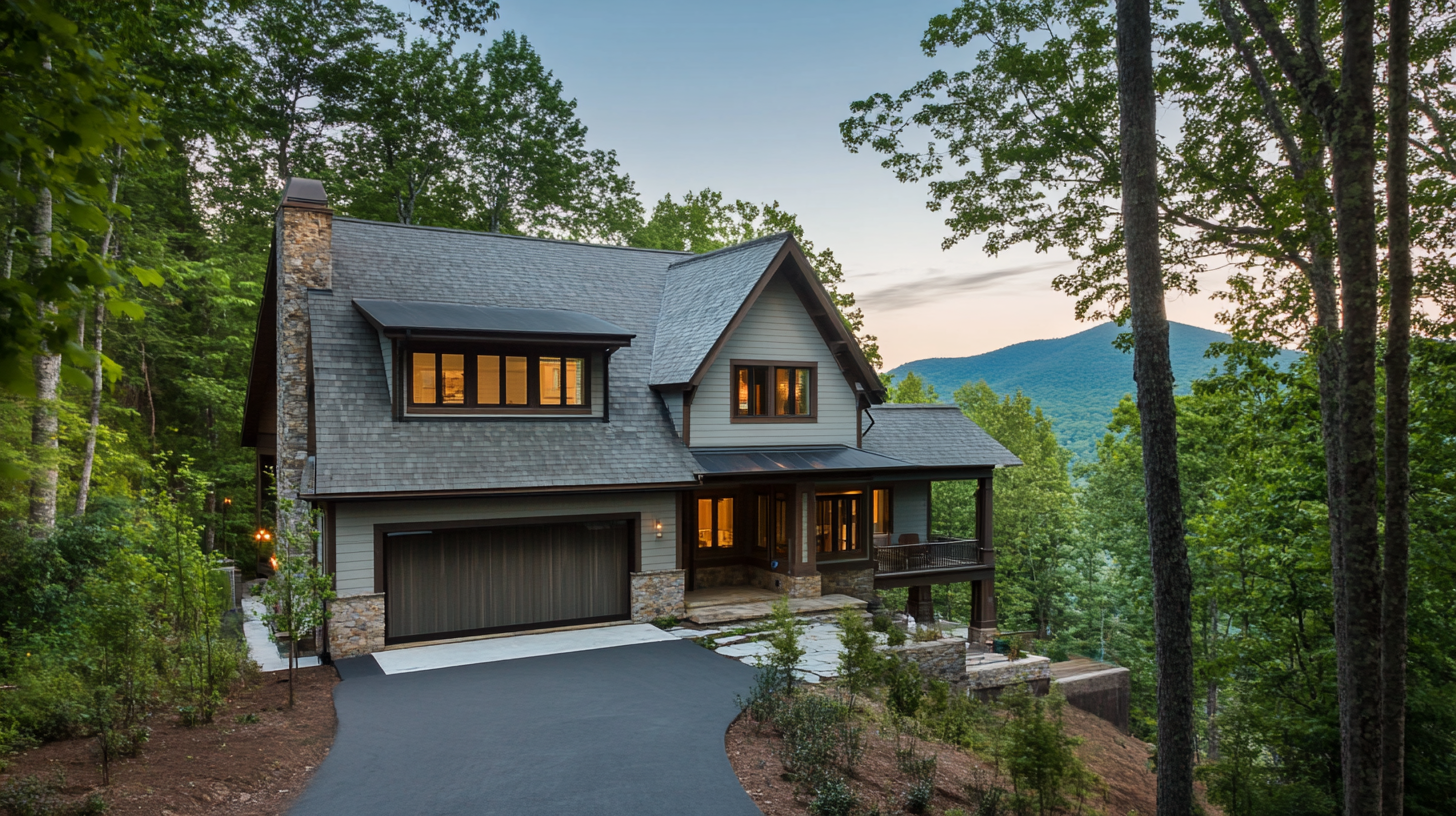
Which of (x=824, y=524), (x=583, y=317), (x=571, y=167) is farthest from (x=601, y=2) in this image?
(x=824, y=524)

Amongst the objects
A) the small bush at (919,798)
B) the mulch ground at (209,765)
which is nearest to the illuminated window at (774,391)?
the mulch ground at (209,765)

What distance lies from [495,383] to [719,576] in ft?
22.0

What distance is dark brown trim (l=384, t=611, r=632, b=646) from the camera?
13.9 metres

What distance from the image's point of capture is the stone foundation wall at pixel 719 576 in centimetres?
1825

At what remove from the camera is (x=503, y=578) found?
14.8m

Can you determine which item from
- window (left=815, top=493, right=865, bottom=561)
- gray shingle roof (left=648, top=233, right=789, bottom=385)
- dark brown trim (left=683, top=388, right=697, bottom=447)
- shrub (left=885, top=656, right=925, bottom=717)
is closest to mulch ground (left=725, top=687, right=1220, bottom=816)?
shrub (left=885, top=656, right=925, bottom=717)

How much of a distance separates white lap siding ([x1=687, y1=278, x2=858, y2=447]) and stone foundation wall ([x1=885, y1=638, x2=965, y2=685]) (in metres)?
5.51

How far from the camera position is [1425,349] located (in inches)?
379

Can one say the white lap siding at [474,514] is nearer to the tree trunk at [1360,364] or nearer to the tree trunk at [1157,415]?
the tree trunk at [1157,415]

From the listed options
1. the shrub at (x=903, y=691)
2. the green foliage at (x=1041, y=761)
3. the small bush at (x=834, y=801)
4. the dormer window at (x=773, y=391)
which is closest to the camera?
the small bush at (x=834, y=801)

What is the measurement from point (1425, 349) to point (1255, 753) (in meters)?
5.30

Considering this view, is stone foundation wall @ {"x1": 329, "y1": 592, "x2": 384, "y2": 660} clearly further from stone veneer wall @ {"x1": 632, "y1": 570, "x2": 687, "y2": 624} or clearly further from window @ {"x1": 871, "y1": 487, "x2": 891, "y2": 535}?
window @ {"x1": 871, "y1": 487, "x2": 891, "y2": 535}

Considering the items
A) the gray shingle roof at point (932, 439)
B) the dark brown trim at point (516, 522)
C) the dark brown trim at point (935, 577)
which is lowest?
the dark brown trim at point (935, 577)

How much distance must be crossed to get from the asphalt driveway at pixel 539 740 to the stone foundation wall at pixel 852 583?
225 inches
